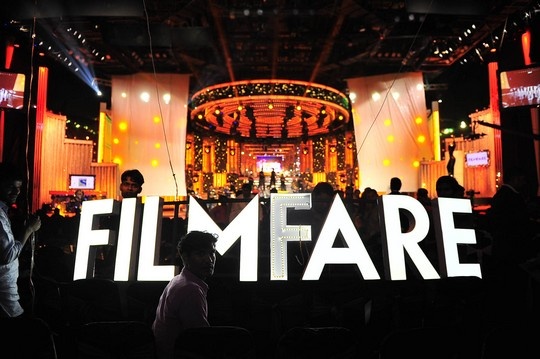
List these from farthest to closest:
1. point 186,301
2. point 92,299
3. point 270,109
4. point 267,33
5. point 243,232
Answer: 1. point 270,109
2. point 267,33
3. point 243,232
4. point 92,299
5. point 186,301

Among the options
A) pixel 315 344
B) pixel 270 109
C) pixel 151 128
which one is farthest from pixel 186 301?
pixel 270 109

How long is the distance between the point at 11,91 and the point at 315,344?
11855 mm

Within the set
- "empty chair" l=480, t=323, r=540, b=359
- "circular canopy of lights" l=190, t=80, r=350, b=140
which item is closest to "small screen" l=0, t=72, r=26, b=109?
"circular canopy of lights" l=190, t=80, r=350, b=140

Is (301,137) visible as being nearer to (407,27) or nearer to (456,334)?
(407,27)

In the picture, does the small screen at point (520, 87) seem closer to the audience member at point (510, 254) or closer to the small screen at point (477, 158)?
the small screen at point (477, 158)

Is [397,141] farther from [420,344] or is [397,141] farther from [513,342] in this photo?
[420,344]

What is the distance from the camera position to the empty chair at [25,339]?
2.34 meters

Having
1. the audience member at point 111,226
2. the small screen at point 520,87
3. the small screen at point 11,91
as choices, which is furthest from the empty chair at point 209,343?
the small screen at point 11,91

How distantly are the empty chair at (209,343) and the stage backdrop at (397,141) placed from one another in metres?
12.6

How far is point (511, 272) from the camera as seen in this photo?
167 inches

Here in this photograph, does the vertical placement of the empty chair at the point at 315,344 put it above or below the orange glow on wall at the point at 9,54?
below

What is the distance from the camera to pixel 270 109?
19922mm

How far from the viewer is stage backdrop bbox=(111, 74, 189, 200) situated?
14383 millimetres

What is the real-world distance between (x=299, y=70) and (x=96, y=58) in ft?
24.3
